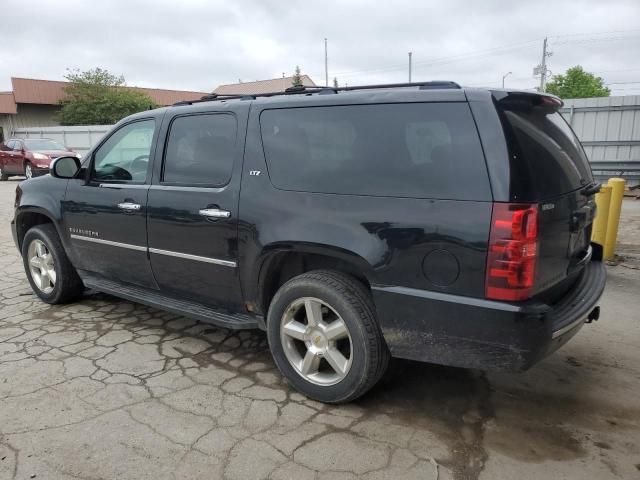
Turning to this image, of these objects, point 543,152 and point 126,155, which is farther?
point 126,155

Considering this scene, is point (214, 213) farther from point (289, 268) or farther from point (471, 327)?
point (471, 327)

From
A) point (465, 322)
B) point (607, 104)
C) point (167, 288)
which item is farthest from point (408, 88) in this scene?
point (607, 104)

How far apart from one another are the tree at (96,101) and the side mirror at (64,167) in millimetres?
33960

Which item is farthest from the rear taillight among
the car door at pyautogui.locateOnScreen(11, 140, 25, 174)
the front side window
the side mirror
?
the car door at pyautogui.locateOnScreen(11, 140, 25, 174)

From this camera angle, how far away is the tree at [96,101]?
36.5 m

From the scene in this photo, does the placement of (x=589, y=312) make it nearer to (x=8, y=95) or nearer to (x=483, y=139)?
(x=483, y=139)

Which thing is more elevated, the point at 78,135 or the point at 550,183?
the point at 78,135

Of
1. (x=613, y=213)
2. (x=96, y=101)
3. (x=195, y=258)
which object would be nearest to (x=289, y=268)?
(x=195, y=258)

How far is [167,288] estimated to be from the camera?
3867mm

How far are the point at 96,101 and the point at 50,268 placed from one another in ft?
119

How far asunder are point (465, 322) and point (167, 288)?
2.33 metres

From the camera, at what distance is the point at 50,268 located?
4867mm

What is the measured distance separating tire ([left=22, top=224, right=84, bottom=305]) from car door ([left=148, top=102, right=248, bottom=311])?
142 centimetres

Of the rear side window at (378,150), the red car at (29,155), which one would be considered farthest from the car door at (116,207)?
the red car at (29,155)
